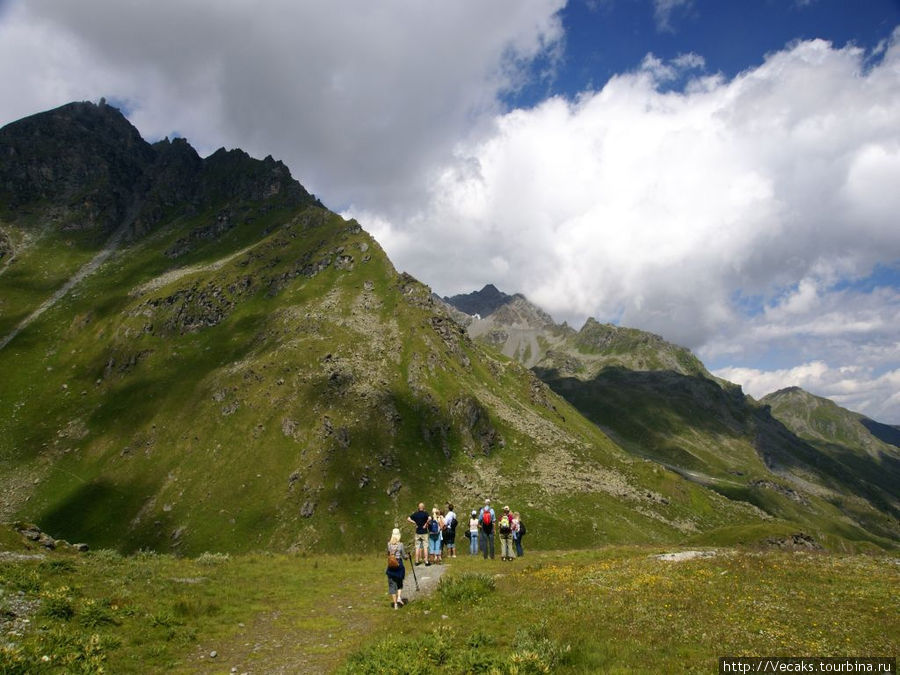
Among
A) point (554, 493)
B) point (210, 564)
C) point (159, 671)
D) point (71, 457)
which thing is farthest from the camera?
point (71, 457)

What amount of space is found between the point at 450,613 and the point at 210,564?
68.8 feet

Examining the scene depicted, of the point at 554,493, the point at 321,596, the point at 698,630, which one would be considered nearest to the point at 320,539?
the point at 554,493

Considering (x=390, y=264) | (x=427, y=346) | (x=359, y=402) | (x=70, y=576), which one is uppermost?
(x=390, y=264)

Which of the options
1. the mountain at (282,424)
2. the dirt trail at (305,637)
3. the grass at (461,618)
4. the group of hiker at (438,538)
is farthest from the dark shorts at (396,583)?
the mountain at (282,424)

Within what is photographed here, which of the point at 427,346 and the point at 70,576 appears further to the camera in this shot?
the point at 427,346

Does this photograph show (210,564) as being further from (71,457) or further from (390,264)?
(390,264)

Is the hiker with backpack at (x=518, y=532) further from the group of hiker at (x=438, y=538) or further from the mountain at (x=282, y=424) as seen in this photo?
the mountain at (x=282, y=424)

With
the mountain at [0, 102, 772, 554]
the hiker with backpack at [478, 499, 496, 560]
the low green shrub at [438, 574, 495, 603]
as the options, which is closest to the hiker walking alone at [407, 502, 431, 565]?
the hiker with backpack at [478, 499, 496, 560]

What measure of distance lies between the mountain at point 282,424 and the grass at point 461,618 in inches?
2588

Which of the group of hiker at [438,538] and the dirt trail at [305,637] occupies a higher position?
the group of hiker at [438,538]

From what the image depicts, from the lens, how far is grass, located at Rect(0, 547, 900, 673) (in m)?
14.5

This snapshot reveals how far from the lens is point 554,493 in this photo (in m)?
106

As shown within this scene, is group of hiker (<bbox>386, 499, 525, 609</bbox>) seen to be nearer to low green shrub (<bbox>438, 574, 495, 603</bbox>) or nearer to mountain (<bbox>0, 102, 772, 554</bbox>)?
low green shrub (<bbox>438, 574, 495, 603</bbox>)

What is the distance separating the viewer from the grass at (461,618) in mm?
14547
